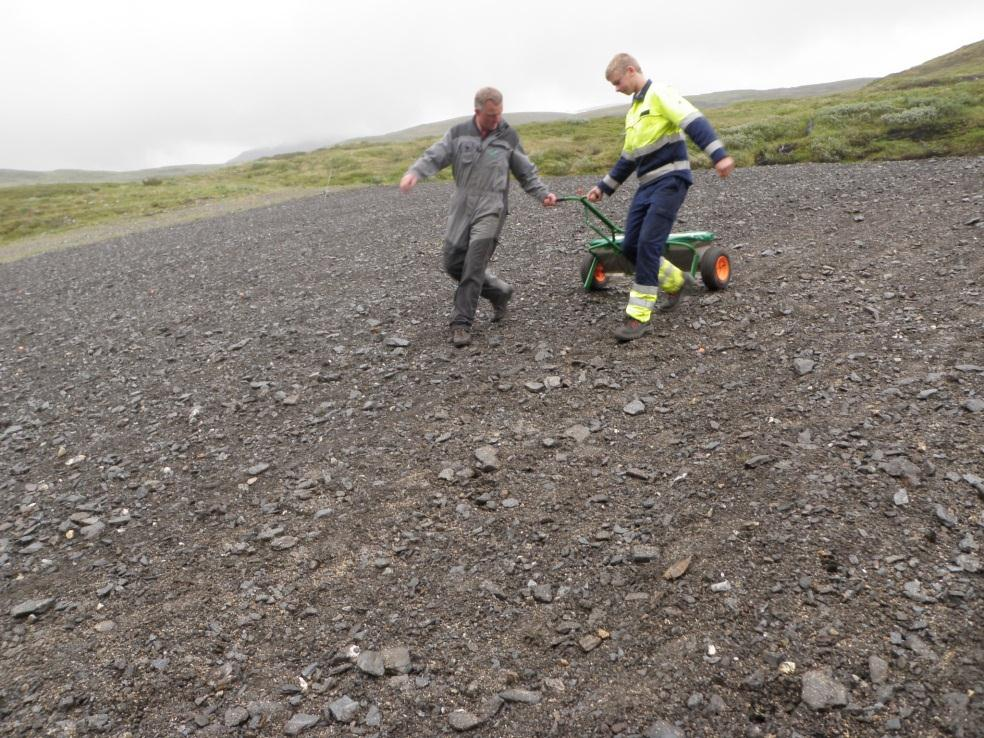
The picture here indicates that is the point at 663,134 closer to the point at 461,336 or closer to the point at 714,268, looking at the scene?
the point at 714,268

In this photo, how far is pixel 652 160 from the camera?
8750 millimetres

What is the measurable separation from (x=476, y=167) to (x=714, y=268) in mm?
4057

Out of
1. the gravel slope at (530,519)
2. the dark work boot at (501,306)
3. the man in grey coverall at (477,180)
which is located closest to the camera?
the gravel slope at (530,519)

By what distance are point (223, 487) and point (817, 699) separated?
5891 mm

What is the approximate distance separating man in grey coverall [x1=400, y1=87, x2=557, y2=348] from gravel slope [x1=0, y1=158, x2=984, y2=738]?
1145 mm

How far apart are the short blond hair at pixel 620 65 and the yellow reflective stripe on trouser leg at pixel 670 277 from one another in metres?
2.65

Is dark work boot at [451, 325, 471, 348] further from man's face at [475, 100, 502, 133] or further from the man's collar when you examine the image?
man's face at [475, 100, 502, 133]

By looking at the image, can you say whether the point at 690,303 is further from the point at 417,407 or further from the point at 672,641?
the point at 672,641

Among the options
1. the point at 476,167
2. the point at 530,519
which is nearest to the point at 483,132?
the point at 476,167

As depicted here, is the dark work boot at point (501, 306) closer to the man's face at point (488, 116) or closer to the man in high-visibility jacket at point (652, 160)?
the man in high-visibility jacket at point (652, 160)

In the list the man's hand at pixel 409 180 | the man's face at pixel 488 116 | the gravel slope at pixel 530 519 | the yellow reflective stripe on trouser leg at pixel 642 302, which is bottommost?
the gravel slope at pixel 530 519

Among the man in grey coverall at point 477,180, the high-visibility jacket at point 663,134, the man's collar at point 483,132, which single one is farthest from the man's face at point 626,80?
the man's collar at point 483,132

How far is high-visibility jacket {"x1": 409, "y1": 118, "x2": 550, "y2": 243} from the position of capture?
9086 millimetres

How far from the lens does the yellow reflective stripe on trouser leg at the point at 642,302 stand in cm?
888
